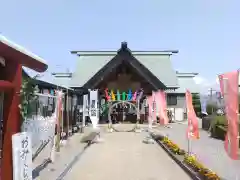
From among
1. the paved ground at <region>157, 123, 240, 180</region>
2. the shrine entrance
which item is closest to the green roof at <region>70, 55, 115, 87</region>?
the shrine entrance

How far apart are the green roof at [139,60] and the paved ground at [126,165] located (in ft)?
67.9

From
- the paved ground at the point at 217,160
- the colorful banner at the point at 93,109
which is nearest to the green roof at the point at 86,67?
the colorful banner at the point at 93,109

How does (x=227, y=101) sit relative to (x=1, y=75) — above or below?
below

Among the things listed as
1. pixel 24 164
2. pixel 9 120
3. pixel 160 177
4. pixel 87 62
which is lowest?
pixel 160 177

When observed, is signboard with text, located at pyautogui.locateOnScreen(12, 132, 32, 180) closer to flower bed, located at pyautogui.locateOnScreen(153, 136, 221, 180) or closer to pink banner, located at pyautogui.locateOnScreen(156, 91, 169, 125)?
flower bed, located at pyautogui.locateOnScreen(153, 136, 221, 180)

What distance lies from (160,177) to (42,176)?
3.01 m

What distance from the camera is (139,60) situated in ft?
120

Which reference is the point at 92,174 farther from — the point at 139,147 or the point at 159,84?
the point at 159,84

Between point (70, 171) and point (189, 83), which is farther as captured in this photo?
point (189, 83)

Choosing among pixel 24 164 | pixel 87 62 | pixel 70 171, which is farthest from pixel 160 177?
pixel 87 62

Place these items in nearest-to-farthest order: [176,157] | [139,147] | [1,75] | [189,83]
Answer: [1,75] → [176,157] → [139,147] → [189,83]

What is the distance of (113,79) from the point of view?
30016 mm

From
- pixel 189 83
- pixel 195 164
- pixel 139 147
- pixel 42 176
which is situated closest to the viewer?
pixel 42 176

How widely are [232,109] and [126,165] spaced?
15.0ft
